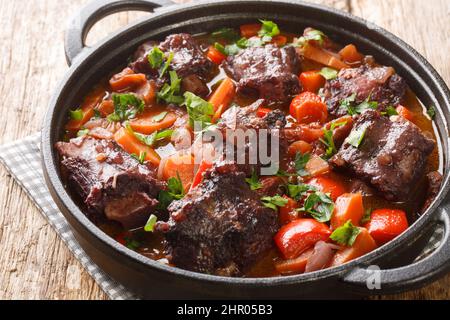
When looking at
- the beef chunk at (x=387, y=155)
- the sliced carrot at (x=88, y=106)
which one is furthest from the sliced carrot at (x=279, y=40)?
the sliced carrot at (x=88, y=106)

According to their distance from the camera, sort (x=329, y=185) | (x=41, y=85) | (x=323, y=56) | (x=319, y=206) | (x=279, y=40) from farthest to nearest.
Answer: (x=41, y=85), (x=279, y=40), (x=323, y=56), (x=329, y=185), (x=319, y=206)

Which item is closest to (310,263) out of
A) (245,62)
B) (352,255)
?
(352,255)

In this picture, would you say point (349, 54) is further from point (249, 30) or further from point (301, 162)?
point (301, 162)

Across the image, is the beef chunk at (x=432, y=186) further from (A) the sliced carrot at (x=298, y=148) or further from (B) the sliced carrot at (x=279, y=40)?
(B) the sliced carrot at (x=279, y=40)

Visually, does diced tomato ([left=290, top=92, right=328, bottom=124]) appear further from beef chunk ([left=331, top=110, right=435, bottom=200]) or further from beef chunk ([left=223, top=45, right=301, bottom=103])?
beef chunk ([left=331, top=110, right=435, bottom=200])

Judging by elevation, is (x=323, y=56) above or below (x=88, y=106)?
above

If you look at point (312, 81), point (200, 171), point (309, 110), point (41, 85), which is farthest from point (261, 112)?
point (41, 85)
